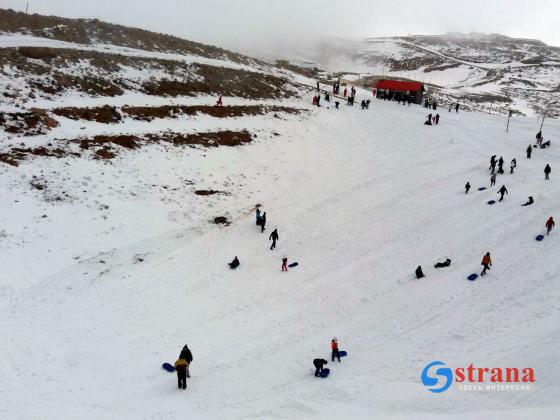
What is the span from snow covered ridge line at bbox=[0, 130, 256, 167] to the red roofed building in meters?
28.6

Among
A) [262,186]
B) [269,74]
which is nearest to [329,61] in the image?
[269,74]

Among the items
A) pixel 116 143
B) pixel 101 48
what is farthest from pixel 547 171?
pixel 101 48

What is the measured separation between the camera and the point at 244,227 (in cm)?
2636

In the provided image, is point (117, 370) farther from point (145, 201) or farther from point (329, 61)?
point (329, 61)

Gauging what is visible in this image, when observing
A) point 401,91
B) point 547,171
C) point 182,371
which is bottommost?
point 182,371

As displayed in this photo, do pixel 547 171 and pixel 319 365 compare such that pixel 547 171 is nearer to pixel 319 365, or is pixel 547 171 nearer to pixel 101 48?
pixel 319 365

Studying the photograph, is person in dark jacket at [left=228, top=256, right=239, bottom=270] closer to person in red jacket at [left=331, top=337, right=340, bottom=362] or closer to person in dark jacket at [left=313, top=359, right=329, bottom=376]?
person in red jacket at [left=331, top=337, right=340, bottom=362]

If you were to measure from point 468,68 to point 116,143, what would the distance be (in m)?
123

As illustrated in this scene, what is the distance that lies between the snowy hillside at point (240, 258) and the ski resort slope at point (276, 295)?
0.08 metres

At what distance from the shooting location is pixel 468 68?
128m

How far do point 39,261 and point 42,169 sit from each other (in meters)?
6.96

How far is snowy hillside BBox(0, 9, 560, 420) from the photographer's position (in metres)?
13.9

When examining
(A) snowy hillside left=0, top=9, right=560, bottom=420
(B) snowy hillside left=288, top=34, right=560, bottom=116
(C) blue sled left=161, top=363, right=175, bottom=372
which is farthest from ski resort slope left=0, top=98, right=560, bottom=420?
(B) snowy hillside left=288, top=34, right=560, bottom=116

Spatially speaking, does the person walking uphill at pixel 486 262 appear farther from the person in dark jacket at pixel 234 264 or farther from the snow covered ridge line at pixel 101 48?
the snow covered ridge line at pixel 101 48
